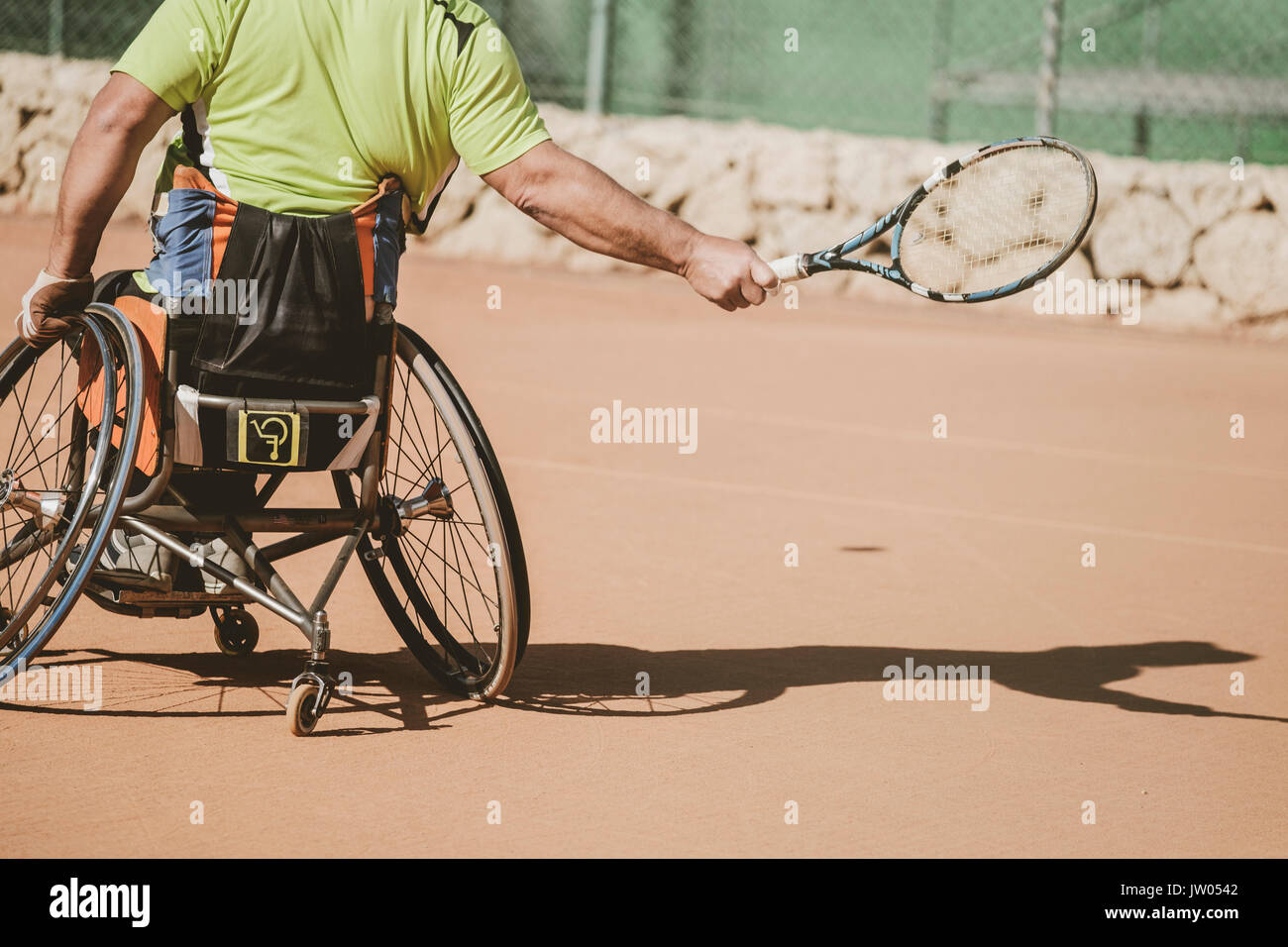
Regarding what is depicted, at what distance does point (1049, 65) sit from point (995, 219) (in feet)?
31.6

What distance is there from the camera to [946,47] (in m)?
14.1

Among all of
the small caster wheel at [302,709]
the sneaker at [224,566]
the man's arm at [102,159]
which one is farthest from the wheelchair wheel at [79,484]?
the small caster wheel at [302,709]

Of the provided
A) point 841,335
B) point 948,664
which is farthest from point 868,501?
point 841,335

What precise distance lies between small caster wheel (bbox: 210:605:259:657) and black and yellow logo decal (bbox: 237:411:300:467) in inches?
34.6

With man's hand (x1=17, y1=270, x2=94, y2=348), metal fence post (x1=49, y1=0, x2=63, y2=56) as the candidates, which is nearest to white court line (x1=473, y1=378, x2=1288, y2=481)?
man's hand (x1=17, y1=270, x2=94, y2=348)

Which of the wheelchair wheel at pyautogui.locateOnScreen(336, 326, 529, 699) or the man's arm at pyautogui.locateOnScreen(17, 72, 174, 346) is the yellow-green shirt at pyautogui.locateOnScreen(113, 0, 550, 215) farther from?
the wheelchair wheel at pyautogui.locateOnScreen(336, 326, 529, 699)

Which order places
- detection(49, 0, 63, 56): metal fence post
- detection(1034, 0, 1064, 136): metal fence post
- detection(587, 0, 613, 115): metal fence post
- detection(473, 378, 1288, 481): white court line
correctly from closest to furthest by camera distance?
detection(473, 378, 1288, 481): white court line → detection(1034, 0, 1064, 136): metal fence post → detection(587, 0, 613, 115): metal fence post → detection(49, 0, 63, 56): metal fence post

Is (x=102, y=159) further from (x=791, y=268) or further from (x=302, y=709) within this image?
(x=791, y=268)

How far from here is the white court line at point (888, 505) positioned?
23.2 feet

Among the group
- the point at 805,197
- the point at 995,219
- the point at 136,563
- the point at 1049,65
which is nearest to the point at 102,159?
the point at 136,563

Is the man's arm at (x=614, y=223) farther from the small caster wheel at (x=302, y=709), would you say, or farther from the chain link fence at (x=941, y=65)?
the chain link fence at (x=941, y=65)

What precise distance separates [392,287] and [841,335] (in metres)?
8.80

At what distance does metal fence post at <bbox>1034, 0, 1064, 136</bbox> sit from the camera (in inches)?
540

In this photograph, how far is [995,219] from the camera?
478 cm
